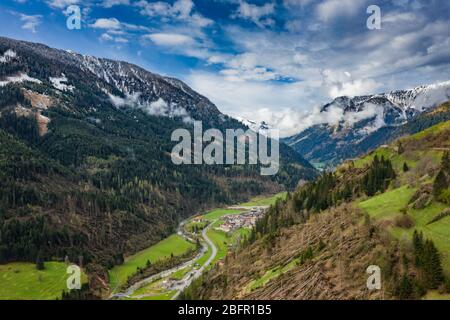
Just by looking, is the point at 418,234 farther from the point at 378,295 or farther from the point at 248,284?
the point at 248,284

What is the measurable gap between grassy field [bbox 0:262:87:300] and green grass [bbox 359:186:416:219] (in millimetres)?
87471

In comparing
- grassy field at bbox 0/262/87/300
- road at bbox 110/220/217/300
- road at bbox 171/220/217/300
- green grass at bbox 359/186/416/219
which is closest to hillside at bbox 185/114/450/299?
green grass at bbox 359/186/416/219

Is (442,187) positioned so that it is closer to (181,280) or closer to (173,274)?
(181,280)

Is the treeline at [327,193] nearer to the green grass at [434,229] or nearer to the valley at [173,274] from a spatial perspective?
the valley at [173,274]

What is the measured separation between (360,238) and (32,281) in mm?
106498

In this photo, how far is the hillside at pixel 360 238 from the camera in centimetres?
5638

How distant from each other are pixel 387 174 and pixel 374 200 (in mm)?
21822

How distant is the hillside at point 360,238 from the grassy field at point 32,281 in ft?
161

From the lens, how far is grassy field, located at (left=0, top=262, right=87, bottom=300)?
118 meters

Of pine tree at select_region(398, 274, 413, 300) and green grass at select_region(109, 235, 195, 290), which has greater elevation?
pine tree at select_region(398, 274, 413, 300)

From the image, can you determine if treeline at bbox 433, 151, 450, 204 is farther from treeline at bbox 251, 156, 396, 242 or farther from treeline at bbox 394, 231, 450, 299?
treeline at bbox 251, 156, 396, 242
